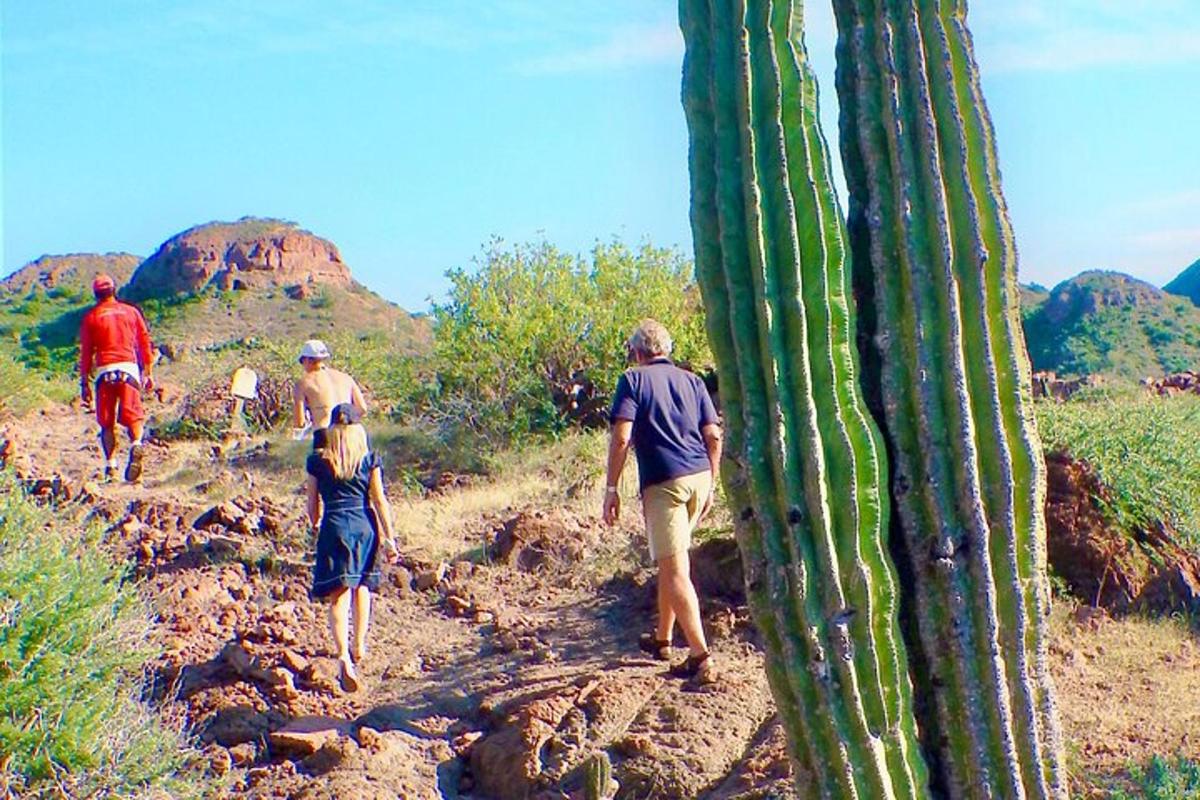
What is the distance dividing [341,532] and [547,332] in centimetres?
766

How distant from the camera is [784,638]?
432 cm

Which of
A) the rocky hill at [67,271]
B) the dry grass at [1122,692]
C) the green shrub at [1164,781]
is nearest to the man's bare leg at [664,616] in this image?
the dry grass at [1122,692]

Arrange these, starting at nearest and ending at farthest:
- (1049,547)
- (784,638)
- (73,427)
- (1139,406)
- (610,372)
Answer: (784,638), (1049,547), (1139,406), (610,372), (73,427)

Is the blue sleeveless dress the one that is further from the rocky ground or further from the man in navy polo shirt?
the man in navy polo shirt

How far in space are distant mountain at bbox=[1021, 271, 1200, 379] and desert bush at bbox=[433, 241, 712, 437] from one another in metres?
12.9

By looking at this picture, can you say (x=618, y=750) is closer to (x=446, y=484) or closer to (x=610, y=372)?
(x=446, y=484)

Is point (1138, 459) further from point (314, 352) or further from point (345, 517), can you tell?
point (314, 352)

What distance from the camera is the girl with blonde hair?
7172 millimetres

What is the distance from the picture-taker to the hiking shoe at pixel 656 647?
712cm

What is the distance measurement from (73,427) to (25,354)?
21.8 metres

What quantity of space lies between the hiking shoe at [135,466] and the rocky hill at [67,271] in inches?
1812

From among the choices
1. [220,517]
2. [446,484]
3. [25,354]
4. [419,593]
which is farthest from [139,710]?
[25,354]

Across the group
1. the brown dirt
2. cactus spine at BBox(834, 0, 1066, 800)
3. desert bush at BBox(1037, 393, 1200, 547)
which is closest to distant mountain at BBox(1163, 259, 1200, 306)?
desert bush at BBox(1037, 393, 1200, 547)

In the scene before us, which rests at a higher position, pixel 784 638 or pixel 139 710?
pixel 784 638
